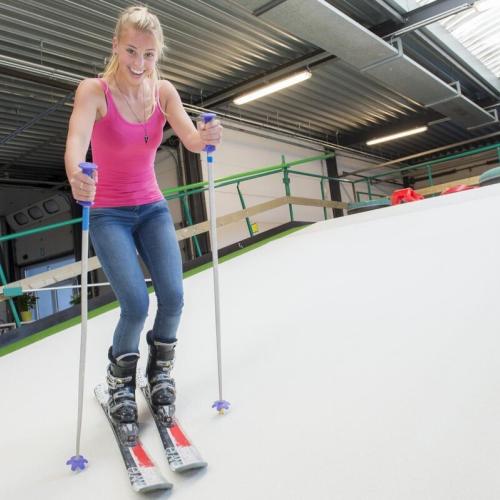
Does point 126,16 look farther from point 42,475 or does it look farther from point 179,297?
point 42,475

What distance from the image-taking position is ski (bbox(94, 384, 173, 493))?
4.49 ft

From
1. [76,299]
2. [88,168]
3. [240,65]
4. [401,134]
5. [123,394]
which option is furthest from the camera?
[401,134]

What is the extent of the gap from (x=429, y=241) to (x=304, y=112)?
23.8 ft

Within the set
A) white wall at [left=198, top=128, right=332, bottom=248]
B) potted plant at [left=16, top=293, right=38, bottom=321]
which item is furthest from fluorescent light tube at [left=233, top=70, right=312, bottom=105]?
potted plant at [left=16, top=293, right=38, bottom=321]

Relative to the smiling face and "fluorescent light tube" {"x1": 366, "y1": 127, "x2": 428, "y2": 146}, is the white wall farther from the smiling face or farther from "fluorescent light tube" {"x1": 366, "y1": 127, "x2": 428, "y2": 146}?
the smiling face

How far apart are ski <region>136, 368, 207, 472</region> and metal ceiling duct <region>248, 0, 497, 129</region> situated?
4.71 m

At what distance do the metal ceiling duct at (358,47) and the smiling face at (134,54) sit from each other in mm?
3936

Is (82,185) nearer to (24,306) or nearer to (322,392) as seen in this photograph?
(322,392)

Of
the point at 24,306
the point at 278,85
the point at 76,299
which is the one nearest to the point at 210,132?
the point at 278,85

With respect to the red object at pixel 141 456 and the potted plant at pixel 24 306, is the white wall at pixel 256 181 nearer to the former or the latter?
the potted plant at pixel 24 306

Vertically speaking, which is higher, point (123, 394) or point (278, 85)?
point (278, 85)

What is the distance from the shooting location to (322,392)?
174 cm

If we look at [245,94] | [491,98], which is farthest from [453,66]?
[245,94]

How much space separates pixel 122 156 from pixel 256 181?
8.68 meters
